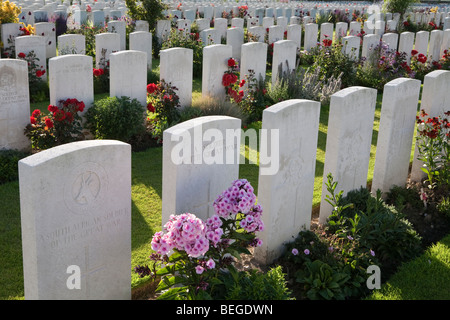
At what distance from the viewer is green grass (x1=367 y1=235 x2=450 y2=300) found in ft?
15.5

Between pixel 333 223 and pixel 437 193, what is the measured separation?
6.57 ft

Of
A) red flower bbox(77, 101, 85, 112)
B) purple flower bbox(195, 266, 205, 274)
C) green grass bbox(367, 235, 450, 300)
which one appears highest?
red flower bbox(77, 101, 85, 112)

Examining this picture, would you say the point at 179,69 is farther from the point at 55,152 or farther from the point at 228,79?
the point at 55,152

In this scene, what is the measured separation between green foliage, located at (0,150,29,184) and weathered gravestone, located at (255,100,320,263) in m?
3.28

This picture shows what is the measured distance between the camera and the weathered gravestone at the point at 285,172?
16.1 ft

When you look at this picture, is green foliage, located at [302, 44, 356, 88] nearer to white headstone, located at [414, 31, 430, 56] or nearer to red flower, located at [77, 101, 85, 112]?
white headstone, located at [414, 31, 430, 56]

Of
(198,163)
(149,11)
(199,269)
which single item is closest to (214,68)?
(198,163)

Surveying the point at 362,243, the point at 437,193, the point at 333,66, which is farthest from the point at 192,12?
the point at 362,243

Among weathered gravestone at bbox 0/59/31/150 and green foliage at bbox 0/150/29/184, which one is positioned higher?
weathered gravestone at bbox 0/59/31/150

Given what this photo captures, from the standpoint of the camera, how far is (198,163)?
449 centimetres

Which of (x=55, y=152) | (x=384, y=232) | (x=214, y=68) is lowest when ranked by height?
(x=384, y=232)

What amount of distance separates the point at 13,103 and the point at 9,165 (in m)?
0.98
